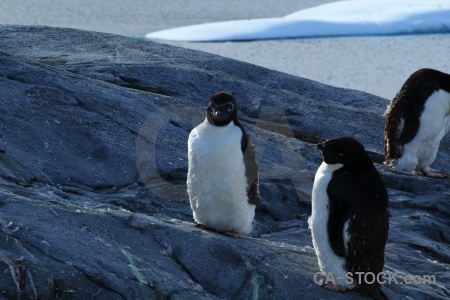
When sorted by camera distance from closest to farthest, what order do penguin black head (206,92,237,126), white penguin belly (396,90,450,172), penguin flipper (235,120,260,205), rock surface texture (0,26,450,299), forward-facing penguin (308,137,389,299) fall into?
1. rock surface texture (0,26,450,299)
2. forward-facing penguin (308,137,389,299)
3. penguin black head (206,92,237,126)
4. penguin flipper (235,120,260,205)
5. white penguin belly (396,90,450,172)

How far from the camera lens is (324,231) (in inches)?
170

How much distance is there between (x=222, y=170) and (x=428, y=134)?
2849 mm

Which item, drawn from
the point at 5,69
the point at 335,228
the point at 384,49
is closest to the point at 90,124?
the point at 5,69

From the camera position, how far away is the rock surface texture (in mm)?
3955

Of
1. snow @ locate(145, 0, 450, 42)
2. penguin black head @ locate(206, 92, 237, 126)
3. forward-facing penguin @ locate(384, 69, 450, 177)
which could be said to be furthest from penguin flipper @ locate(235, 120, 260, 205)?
snow @ locate(145, 0, 450, 42)

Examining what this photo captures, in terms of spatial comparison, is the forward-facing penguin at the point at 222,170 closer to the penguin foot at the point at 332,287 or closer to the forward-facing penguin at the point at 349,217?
the forward-facing penguin at the point at 349,217

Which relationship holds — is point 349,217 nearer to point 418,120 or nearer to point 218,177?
point 218,177

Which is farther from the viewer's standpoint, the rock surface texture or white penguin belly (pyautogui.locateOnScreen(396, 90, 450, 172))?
white penguin belly (pyautogui.locateOnScreen(396, 90, 450, 172))

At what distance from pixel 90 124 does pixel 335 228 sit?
2455mm

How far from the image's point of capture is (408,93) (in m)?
7.04

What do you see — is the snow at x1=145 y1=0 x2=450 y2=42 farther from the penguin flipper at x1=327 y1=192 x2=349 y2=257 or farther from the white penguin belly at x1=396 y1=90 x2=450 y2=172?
the penguin flipper at x1=327 y1=192 x2=349 y2=257

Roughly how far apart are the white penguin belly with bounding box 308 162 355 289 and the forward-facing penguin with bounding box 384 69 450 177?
112 inches

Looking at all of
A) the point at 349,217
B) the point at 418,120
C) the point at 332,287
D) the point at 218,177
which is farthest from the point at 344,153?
the point at 418,120

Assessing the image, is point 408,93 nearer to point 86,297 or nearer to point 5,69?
point 5,69
